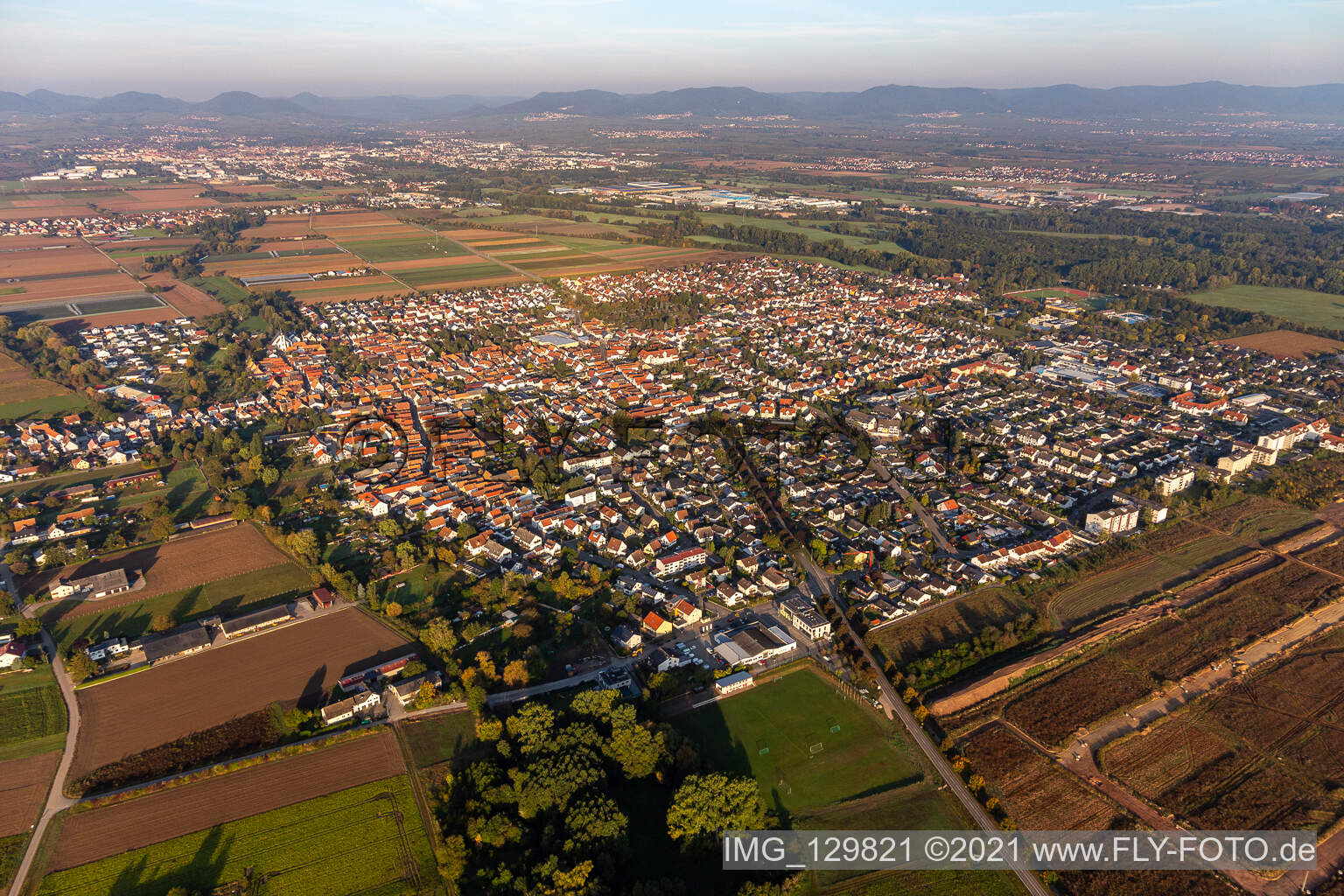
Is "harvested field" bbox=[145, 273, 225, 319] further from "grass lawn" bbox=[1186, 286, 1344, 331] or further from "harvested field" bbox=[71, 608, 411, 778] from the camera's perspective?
"grass lawn" bbox=[1186, 286, 1344, 331]

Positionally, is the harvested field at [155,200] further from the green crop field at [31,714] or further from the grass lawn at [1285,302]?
the grass lawn at [1285,302]

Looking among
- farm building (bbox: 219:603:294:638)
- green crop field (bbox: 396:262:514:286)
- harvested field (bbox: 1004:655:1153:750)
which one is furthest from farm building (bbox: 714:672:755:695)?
green crop field (bbox: 396:262:514:286)

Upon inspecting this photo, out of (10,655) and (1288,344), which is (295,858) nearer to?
(10,655)

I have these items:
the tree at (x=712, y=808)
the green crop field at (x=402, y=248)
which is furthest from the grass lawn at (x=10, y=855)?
the green crop field at (x=402, y=248)

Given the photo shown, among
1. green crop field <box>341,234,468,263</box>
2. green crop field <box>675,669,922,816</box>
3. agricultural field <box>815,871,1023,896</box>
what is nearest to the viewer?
agricultural field <box>815,871,1023,896</box>

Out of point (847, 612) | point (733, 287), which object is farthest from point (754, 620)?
point (733, 287)

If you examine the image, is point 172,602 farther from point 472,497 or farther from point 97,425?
point 97,425

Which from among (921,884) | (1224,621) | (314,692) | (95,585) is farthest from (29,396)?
A: (1224,621)
